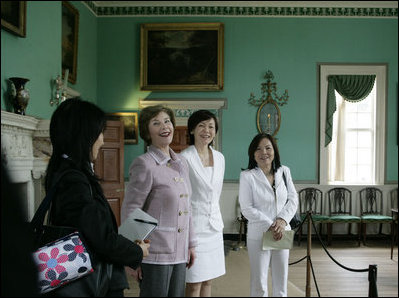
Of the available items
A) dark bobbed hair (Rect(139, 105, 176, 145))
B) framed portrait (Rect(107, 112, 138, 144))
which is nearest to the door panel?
framed portrait (Rect(107, 112, 138, 144))

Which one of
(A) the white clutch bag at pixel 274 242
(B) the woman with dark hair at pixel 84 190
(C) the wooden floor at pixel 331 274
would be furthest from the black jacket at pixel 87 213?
(C) the wooden floor at pixel 331 274

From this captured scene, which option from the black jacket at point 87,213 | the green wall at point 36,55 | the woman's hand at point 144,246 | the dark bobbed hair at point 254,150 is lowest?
the woman's hand at point 144,246

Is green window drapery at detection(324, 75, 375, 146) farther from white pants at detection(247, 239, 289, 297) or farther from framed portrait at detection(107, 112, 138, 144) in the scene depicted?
white pants at detection(247, 239, 289, 297)

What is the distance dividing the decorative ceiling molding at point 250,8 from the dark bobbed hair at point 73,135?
24.2ft

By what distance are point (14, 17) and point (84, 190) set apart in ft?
12.5

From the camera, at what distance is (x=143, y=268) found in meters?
2.38

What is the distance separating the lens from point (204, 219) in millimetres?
2875

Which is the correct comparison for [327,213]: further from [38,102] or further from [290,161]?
[38,102]

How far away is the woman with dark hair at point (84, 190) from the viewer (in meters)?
1.49

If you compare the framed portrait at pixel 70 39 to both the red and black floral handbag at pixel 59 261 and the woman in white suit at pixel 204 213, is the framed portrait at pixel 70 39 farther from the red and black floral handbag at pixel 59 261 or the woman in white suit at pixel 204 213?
the red and black floral handbag at pixel 59 261

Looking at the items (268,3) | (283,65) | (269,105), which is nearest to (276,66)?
(283,65)

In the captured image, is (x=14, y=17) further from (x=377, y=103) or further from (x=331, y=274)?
(x=377, y=103)

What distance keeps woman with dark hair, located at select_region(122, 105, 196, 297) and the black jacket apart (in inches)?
28.7

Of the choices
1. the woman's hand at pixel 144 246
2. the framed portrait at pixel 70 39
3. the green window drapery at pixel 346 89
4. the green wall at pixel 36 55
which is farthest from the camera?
the green window drapery at pixel 346 89
